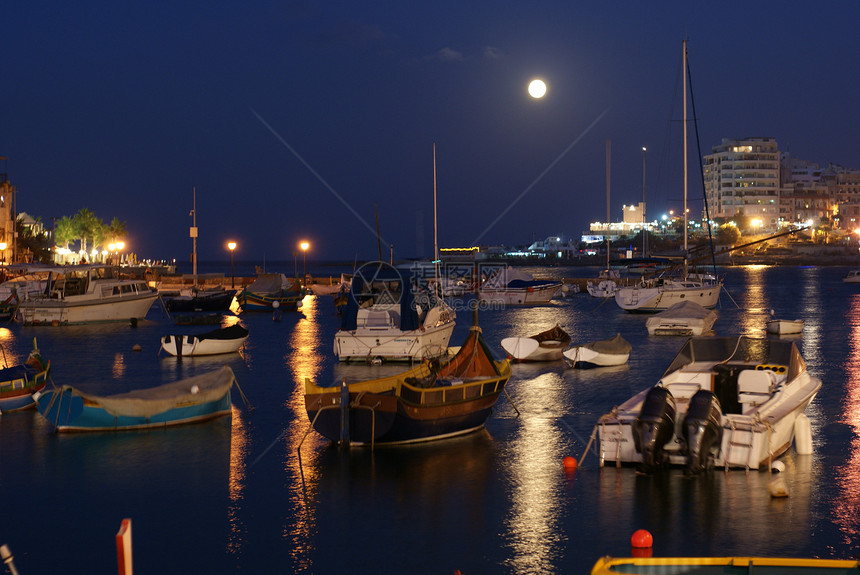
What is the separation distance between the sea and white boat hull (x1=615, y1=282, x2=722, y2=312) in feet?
110

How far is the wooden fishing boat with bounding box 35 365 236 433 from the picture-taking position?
18.2 metres

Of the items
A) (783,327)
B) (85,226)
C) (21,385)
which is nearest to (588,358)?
(783,327)

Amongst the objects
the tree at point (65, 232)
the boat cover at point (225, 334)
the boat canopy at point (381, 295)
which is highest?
the tree at point (65, 232)

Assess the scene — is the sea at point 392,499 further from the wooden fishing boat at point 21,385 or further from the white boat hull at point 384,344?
the white boat hull at point 384,344

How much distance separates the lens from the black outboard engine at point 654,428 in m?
14.4

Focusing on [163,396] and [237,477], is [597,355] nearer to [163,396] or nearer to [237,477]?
[163,396]

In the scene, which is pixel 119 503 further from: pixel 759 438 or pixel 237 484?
pixel 759 438

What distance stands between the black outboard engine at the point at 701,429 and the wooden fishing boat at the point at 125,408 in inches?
437

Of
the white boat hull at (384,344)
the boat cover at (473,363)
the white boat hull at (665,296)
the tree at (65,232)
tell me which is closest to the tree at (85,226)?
the tree at (65,232)

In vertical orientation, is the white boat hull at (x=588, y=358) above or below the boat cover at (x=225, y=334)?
below

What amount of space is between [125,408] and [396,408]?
6.52 m

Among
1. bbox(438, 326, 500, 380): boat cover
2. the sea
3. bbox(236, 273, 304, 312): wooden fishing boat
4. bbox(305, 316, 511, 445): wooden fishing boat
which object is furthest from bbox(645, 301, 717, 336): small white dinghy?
bbox(236, 273, 304, 312): wooden fishing boat

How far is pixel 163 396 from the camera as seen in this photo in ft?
62.0

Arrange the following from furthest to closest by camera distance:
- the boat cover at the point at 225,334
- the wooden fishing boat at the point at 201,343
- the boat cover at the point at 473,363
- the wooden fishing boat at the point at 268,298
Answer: the wooden fishing boat at the point at 268,298, the boat cover at the point at 225,334, the wooden fishing boat at the point at 201,343, the boat cover at the point at 473,363
